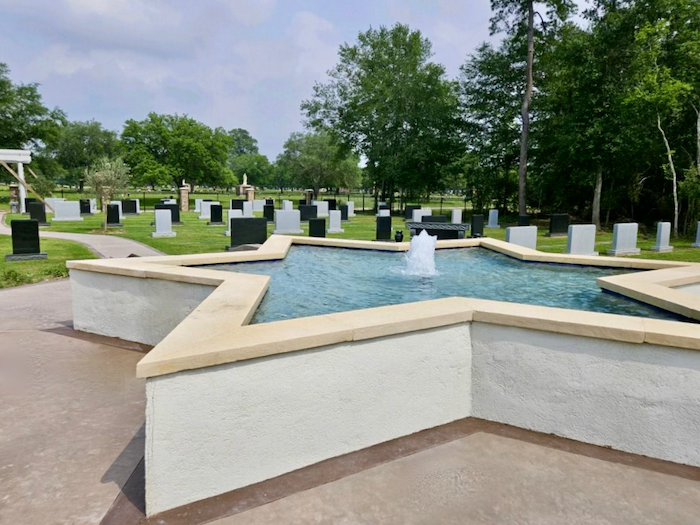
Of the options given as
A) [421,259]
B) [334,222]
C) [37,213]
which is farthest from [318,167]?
[421,259]

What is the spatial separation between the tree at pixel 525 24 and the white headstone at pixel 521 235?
12.9 metres

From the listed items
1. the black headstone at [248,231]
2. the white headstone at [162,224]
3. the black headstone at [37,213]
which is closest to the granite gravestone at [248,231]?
the black headstone at [248,231]

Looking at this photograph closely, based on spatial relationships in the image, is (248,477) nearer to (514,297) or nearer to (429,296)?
(429,296)

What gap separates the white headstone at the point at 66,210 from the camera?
26.1 metres

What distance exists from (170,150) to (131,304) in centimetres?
4978

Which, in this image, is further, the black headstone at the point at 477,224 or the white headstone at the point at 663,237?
the black headstone at the point at 477,224

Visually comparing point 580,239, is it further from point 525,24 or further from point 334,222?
point 525,24

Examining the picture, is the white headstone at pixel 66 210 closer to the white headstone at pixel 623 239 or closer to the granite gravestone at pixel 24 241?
the granite gravestone at pixel 24 241

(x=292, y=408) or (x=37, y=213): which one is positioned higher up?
(x=37, y=213)

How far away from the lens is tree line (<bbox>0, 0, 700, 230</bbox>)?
2247 centimetres

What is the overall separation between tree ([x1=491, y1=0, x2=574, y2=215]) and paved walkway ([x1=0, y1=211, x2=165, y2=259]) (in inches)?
827

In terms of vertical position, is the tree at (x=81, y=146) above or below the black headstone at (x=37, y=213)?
above

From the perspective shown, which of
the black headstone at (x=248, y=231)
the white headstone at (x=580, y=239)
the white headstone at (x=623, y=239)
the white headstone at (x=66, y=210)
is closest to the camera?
the black headstone at (x=248, y=231)

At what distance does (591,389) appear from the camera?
3.80m
